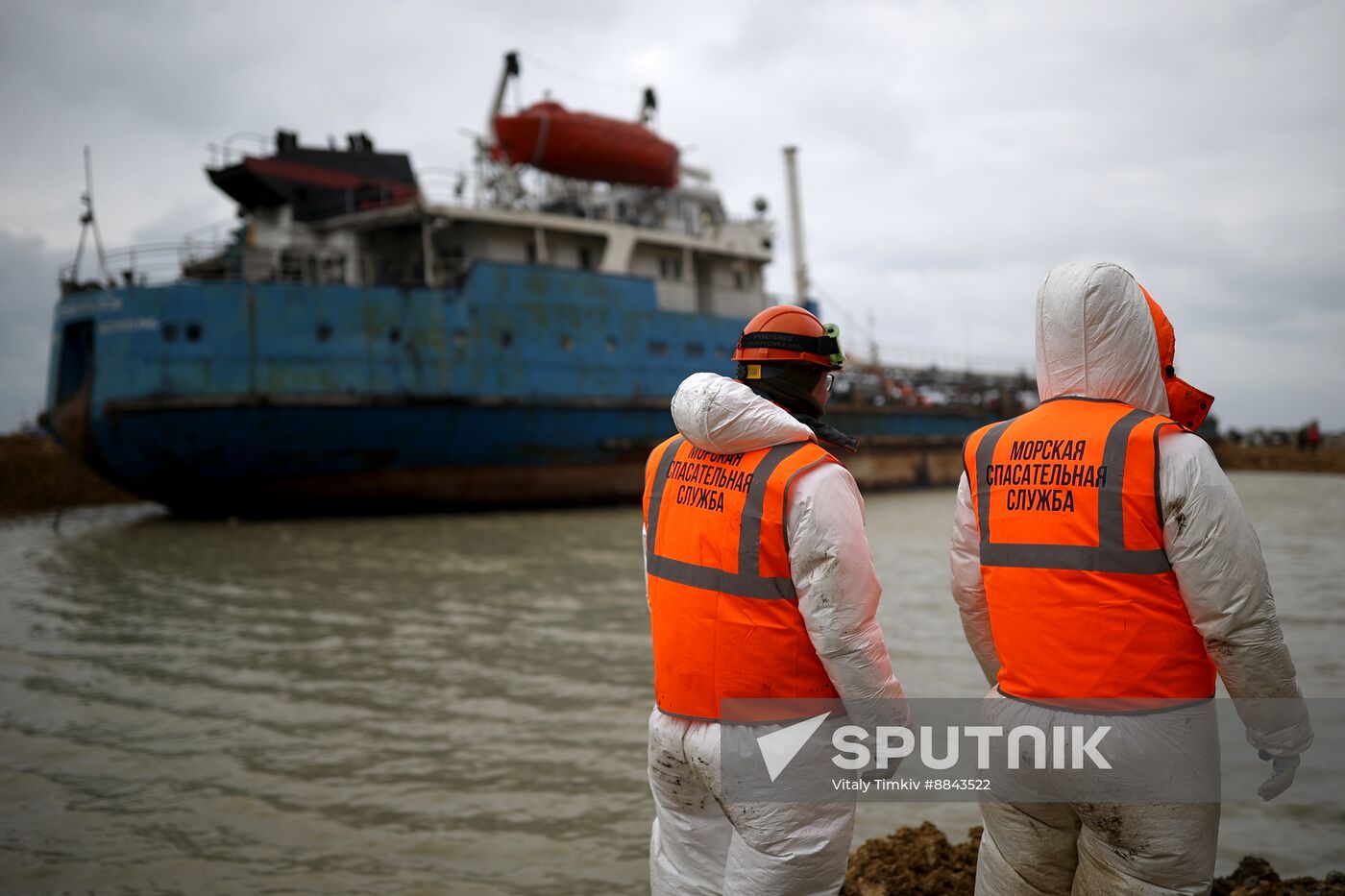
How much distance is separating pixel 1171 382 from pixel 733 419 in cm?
90

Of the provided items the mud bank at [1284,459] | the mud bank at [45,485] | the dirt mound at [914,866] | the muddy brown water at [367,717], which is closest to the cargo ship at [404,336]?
the muddy brown water at [367,717]

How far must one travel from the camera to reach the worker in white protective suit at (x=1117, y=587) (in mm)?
1661

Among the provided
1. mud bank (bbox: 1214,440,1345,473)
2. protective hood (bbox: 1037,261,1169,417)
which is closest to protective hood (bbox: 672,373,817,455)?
protective hood (bbox: 1037,261,1169,417)

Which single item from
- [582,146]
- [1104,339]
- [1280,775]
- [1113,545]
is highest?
[582,146]

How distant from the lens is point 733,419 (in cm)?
191

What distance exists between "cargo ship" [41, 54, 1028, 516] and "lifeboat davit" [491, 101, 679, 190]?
39mm

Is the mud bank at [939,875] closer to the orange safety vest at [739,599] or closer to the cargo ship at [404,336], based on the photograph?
the orange safety vest at [739,599]

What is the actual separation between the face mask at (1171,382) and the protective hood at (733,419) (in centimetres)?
72

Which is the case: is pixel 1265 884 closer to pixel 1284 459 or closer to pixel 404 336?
pixel 404 336

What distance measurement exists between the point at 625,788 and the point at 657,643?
2.35m

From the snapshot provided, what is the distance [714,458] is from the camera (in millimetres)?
2008

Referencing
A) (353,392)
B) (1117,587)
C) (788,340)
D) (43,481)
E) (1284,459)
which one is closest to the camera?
(1117,587)

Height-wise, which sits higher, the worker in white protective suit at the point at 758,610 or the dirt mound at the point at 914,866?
the worker in white protective suit at the point at 758,610

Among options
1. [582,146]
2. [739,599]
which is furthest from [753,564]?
[582,146]
